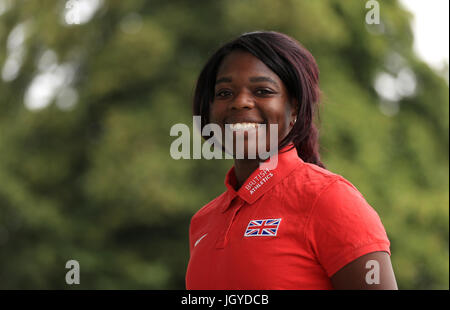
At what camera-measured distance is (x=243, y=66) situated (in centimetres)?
195

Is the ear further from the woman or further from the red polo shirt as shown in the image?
the red polo shirt

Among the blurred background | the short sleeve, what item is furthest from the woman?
the blurred background

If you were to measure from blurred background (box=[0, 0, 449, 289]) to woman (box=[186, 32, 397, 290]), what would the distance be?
15.6 ft

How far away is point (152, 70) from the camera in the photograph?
7.54 m

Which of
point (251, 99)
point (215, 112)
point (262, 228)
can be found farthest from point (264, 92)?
point (262, 228)

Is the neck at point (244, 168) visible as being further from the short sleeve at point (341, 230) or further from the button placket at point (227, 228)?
the short sleeve at point (341, 230)

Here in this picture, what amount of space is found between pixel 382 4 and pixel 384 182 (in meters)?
2.50

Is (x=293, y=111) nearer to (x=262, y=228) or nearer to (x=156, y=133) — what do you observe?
(x=262, y=228)

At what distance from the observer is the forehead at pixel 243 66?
1913mm

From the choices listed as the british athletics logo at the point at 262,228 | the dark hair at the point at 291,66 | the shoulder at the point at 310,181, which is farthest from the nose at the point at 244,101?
the british athletics logo at the point at 262,228

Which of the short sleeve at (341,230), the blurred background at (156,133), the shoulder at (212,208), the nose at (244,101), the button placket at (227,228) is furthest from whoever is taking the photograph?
the blurred background at (156,133)

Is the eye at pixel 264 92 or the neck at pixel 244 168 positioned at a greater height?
the eye at pixel 264 92

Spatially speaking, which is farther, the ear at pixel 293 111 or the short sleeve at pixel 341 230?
the ear at pixel 293 111
